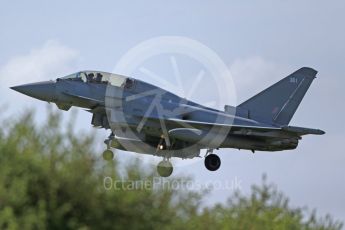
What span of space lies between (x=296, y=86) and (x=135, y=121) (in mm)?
6644

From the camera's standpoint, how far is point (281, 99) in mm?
30453

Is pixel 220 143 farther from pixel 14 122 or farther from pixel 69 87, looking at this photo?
pixel 14 122

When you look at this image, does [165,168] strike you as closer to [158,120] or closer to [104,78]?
[158,120]

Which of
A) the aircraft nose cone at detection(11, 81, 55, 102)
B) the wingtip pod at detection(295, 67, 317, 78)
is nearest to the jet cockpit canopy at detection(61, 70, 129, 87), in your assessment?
the aircraft nose cone at detection(11, 81, 55, 102)

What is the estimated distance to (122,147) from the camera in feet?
93.2

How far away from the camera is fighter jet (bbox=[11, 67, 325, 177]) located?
2720cm

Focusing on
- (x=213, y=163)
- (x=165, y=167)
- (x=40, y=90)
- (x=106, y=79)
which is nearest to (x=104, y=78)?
(x=106, y=79)

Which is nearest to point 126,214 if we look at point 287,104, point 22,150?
point 22,150

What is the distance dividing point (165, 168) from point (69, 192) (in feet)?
30.5

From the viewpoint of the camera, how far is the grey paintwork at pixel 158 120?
2722 centimetres

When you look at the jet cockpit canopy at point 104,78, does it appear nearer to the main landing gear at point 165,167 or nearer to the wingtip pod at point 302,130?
the main landing gear at point 165,167

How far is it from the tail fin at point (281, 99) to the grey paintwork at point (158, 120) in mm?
281

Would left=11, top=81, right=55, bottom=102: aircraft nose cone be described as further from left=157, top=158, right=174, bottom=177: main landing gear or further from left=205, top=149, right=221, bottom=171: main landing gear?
left=205, top=149, right=221, bottom=171: main landing gear

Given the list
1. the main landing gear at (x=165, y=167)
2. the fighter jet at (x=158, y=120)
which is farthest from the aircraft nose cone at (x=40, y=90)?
the main landing gear at (x=165, y=167)
